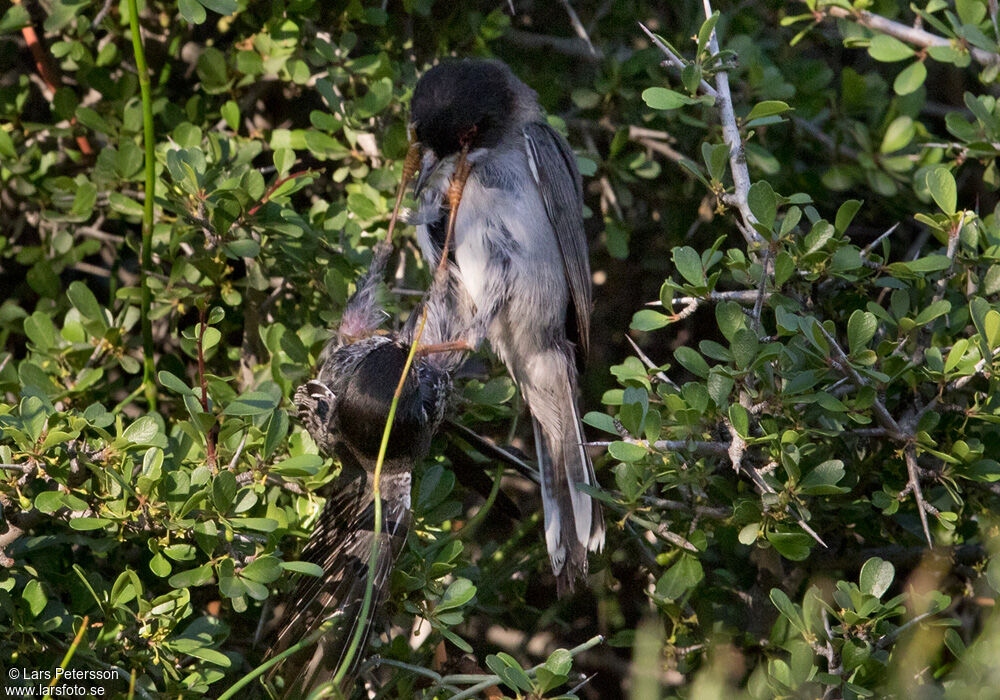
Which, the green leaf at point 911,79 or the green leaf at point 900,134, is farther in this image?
the green leaf at point 900,134

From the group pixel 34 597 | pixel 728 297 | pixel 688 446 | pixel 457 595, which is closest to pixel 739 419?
pixel 688 446

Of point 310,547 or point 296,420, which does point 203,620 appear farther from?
point 296,420

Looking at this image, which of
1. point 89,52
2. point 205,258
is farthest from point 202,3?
point 89,52

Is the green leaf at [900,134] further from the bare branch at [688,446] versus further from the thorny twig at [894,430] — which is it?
the bare branch at [688,446]

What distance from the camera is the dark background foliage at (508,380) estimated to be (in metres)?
2.37

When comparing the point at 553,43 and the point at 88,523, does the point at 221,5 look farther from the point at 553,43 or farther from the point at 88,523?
the point at 553,43

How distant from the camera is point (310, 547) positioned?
268 cm

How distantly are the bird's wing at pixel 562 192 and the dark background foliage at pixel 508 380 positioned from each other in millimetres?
172

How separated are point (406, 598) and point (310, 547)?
1.03 ft

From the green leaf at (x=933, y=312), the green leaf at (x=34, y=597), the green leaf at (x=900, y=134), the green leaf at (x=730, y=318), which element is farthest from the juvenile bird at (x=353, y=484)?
the green leaf at (x=900, y=134)

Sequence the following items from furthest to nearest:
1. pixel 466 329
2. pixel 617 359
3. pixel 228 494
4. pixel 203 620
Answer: pixel 617 359
pixel 466 329
pixel 203 620
pixel 228 494

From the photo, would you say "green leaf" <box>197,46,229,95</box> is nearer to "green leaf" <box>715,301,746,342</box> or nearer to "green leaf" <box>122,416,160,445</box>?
"green leaf" <box>122,416,160,445</box>

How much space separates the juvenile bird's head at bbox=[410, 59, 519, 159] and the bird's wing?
145mm

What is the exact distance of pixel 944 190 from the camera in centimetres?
268
